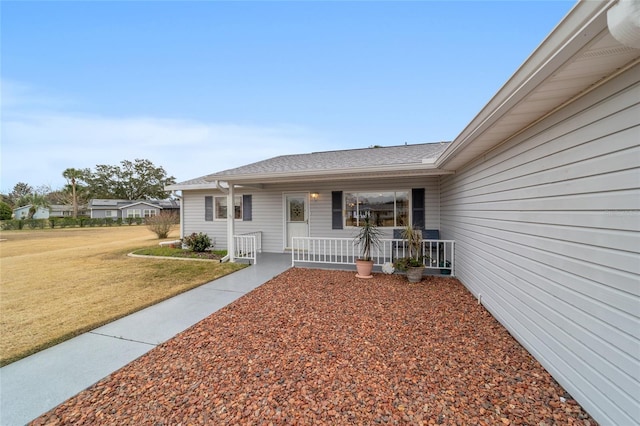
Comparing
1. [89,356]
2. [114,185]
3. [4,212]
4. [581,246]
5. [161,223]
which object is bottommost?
[89,356]

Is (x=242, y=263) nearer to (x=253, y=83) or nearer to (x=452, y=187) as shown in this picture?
(x=452, y=187)

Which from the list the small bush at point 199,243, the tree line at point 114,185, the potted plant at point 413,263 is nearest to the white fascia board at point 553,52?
the potted plant at point 413,263

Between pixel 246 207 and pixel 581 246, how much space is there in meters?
8.33

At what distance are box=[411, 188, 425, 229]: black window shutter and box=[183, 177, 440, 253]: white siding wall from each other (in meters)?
0.15

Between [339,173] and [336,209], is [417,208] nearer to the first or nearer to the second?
[336,209]

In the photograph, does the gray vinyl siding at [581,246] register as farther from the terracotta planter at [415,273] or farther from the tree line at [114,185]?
the tree line at [114,185]

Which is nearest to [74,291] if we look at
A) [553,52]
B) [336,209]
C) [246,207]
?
[246,207]

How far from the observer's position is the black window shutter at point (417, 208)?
716 centimetres

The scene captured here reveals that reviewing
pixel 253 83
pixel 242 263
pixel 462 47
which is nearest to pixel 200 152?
pixel 253 83

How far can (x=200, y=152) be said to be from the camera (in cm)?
1992

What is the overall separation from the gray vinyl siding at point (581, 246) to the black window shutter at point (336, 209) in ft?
15.7

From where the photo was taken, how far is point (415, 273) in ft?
16.7

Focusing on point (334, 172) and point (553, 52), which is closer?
point (553, 52)

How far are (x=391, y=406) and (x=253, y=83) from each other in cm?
1148
